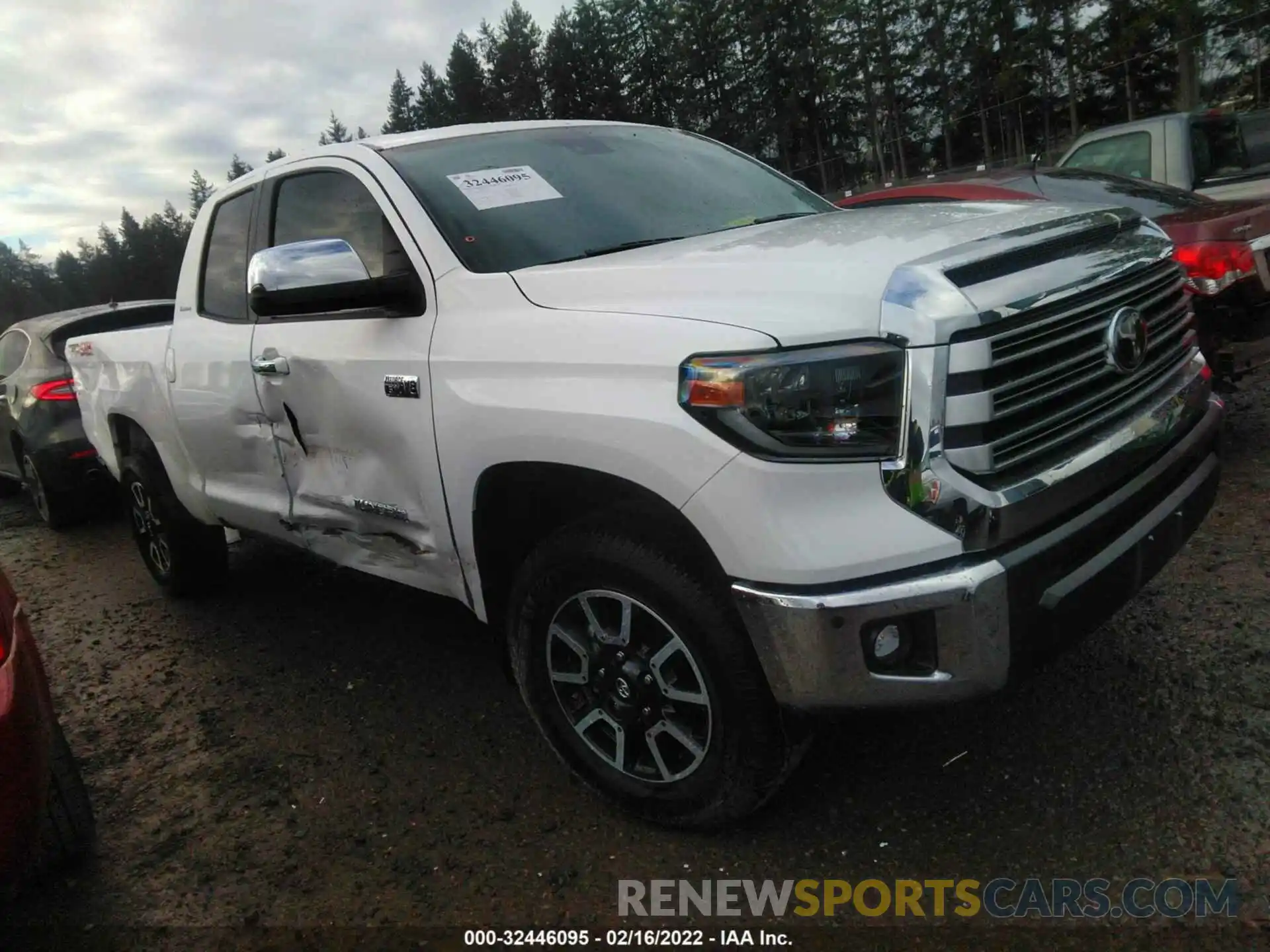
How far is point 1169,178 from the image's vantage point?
755 centimetres

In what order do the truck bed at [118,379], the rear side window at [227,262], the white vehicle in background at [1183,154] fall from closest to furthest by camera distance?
the rear side window at [227,262] → the truck bed at [118,379] → the white vehicle in background at [1183,154]

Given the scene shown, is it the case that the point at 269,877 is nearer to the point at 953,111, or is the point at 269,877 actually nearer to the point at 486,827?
the point at 486,827

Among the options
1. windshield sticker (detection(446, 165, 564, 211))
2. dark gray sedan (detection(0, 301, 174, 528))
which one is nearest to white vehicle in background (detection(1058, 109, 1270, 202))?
windshield sticker (detection(446, 165, 564, 211))

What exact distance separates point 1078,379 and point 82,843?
290 centimetres

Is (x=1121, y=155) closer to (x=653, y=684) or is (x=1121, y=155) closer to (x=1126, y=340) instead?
(x=1126, y=340)

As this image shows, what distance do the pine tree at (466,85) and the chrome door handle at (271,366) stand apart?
78.9 m

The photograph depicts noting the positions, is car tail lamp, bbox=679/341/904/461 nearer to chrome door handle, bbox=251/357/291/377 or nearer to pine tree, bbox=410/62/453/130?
chrome door handle, bbox=251/357/291/377

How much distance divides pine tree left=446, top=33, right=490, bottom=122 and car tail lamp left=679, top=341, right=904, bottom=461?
80.5m

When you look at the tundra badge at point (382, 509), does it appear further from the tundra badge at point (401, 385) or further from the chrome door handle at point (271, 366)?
the chrome door handle at point (271, 366)

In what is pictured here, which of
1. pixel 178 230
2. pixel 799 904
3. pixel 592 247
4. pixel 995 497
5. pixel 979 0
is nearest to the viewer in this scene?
pixel 995 497

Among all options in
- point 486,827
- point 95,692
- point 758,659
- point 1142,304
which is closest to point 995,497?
point 758,659

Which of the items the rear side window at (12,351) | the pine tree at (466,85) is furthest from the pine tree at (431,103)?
the rear side window at (12,351)

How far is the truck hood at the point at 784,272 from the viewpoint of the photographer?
6.76 ft

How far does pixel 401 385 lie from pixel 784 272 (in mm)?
1166
